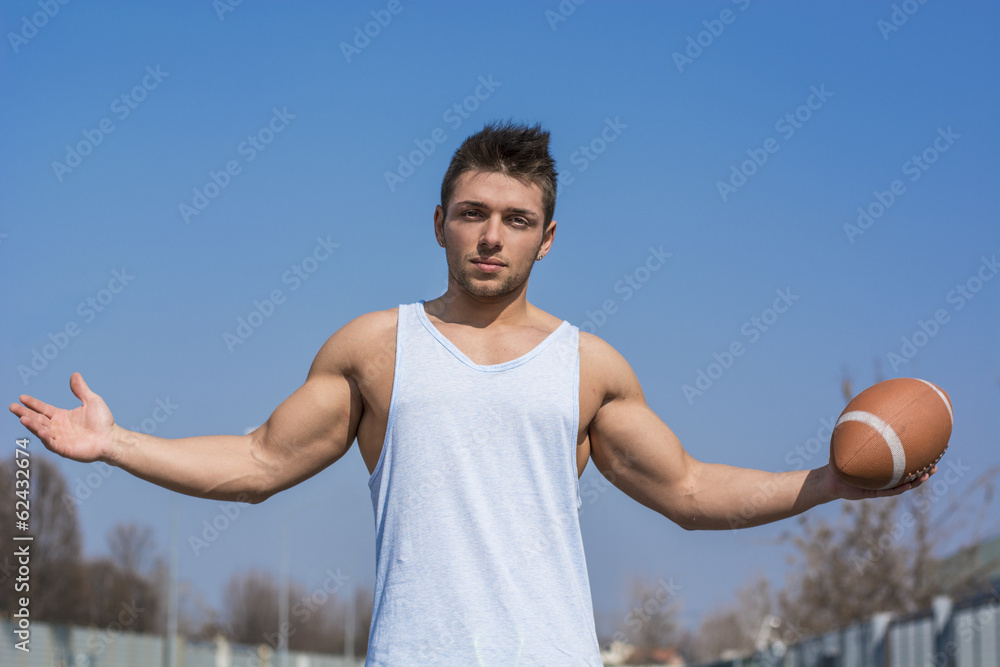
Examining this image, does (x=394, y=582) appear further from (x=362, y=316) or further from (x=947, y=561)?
(x=947, y=561)

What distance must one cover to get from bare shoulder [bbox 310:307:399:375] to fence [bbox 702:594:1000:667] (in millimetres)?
9176

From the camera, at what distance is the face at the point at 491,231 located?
366 centimetres

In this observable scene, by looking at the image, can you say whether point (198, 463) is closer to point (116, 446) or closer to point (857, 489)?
point (116, 446)

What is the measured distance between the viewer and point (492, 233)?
3.61m

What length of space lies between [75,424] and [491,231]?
1.55 m

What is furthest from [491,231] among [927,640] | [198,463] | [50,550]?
[50,550]

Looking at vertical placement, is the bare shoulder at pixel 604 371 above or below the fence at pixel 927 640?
above

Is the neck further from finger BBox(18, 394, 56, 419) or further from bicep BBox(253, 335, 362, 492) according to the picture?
finger BBox(18, 394, 56, 419)

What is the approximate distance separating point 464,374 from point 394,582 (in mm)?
721

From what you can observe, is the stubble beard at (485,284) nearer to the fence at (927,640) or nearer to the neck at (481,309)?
the neck at (481,309)

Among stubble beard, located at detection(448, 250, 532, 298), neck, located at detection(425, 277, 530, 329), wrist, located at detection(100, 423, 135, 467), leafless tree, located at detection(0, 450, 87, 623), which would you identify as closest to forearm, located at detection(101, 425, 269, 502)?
wrist, located at detection(100, 423, 135, 467)

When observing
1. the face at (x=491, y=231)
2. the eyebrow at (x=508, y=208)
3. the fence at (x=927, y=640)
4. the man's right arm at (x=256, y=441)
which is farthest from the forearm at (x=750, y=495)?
the fence at (x=927, y=640)

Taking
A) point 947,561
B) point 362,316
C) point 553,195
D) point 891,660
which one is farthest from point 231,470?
point 947,561

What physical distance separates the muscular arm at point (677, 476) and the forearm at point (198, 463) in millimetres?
1253
